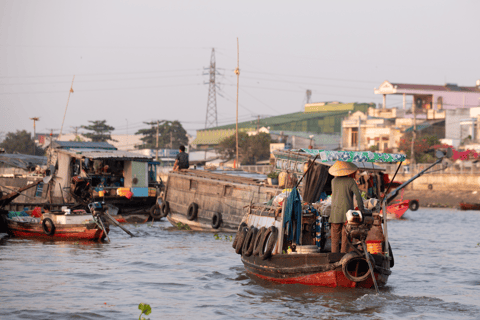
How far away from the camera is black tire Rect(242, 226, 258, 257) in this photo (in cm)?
1118

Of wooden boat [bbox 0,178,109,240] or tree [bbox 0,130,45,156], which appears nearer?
wooden boat [bbox 0,178,109,240]

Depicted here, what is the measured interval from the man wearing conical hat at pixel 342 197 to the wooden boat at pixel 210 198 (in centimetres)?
781

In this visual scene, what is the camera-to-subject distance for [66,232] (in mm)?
16906

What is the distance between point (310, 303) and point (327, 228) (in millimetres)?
1786

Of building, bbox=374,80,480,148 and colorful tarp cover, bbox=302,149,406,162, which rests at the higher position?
building, bbox=374,80,480,148

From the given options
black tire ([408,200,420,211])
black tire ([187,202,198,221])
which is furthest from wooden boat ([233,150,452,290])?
black tire ([408,200,420,211])

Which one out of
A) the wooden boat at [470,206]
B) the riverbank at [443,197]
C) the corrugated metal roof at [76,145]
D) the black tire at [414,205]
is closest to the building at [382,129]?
the riverbank at [443,197]

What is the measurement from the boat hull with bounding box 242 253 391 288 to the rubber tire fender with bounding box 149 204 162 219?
46.8ft

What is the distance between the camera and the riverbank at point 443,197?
40.8 meters

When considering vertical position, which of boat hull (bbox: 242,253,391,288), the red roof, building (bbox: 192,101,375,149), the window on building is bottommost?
boat hull (bbox: 242,253,391,288)

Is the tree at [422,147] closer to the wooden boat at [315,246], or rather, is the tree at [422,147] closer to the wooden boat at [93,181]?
the wooden boat at [93,181]

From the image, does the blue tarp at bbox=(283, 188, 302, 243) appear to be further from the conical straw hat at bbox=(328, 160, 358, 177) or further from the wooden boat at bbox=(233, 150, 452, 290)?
the conical straw hat at bbox=(328, 160, 358, 177)

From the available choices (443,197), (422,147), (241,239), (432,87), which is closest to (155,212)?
(241,239)

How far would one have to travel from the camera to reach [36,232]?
17.3m
